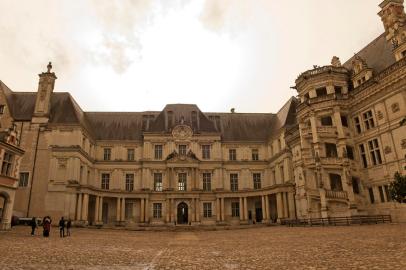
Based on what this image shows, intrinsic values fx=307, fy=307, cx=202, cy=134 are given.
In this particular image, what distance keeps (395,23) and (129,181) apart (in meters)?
39.4

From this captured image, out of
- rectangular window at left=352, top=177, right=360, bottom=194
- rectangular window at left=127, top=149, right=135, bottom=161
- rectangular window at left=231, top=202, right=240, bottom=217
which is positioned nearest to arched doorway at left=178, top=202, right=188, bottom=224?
rectangular window at left=231, top=202, right=240, bottom=217

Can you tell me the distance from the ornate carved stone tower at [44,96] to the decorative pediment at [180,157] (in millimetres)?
18052

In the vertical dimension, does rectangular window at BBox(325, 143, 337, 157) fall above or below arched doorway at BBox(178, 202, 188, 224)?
above

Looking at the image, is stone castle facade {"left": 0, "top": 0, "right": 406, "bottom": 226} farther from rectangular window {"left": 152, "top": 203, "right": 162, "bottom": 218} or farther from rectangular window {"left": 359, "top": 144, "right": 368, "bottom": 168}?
rectangular window {"left": 152, "top": 203, "right": 162, "bottom": 218}

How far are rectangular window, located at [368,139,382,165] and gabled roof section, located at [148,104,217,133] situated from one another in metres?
25.4

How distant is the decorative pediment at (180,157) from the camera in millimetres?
47000

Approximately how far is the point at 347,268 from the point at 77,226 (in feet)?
115

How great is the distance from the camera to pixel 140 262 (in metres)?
10.2

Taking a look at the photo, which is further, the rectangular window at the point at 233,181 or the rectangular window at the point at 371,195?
the rectangular window at the point at 233,181

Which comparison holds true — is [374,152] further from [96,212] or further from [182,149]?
[96,212]

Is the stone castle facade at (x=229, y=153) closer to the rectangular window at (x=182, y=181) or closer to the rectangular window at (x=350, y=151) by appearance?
the rectangular window at (x=182, y=181)

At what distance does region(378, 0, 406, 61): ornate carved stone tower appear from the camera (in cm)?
2764

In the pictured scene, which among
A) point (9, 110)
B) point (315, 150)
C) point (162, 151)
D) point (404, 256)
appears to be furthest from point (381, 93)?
point (9, 110)

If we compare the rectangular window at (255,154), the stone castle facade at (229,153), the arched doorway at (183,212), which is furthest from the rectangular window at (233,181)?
the arched doorway at (183,212)
